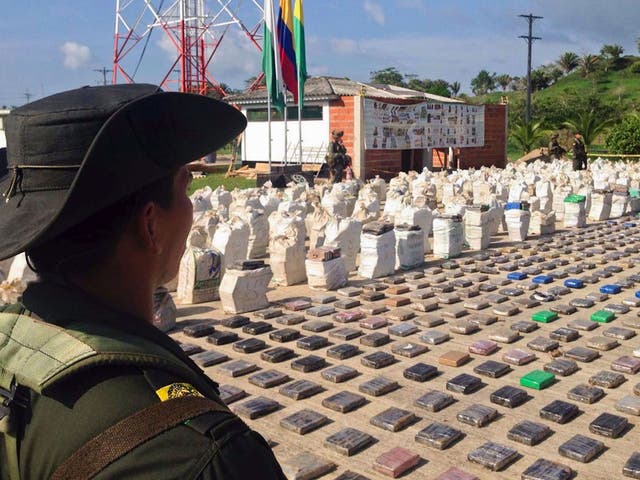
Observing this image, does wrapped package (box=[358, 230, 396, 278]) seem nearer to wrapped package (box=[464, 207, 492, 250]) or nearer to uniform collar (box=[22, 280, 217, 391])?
wrapped package (box=[464, 207, 492, 250])

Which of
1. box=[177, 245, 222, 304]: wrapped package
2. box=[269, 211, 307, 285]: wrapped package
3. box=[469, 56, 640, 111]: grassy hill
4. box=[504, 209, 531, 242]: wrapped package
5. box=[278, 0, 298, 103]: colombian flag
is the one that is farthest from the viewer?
box=[469, 56, 640, 111]: grassy hill

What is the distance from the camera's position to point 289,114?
2116cm

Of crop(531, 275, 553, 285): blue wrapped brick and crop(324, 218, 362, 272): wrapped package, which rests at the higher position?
crop(324, 218, 362, 272): wrapped package

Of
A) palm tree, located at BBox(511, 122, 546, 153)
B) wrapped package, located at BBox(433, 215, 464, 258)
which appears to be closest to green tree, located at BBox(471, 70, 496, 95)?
palm tree, located at BBox(511, 122, 546, 153)

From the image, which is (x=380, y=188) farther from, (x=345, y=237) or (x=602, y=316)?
(x=602, y=316)

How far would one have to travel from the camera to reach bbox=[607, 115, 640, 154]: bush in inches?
904

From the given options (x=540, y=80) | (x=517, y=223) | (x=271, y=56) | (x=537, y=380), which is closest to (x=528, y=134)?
(x=271, y=56)

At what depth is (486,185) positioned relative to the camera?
12648mm

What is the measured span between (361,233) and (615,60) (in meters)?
51.0

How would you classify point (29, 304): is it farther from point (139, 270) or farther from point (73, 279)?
point (139, 270)

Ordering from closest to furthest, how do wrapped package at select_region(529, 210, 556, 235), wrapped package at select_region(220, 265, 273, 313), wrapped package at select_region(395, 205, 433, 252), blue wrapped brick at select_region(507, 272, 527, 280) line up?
1. wrapped package at select_region(220, 265, 273, 313)
2. blue wrapped brick at select_region(507, 272, 527, 280)
3. wrapped package at select_region(395, 205, 433, 252)
4. wrapped package at select_region(529, 210, 556, 235)

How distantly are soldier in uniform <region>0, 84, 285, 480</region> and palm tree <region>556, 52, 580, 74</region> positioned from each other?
6092 cm

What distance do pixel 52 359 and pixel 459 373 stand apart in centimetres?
409

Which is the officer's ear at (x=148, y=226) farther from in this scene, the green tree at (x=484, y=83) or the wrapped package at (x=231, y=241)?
the green tree at (x=484, y=83)
